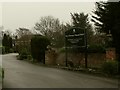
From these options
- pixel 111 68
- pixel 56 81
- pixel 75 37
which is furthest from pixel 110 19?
pixel 56 81

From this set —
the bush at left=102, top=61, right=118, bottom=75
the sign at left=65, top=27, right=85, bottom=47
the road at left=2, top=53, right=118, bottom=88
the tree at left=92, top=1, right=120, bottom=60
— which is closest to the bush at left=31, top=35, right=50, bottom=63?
the sign at left=65, top=27, right=85, bottom=47

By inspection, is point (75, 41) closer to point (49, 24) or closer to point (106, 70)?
point (106, 70)

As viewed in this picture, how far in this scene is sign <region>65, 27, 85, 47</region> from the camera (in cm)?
2448

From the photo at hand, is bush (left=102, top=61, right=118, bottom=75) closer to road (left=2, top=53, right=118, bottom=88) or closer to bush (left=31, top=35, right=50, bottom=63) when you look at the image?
road (left=2, top=53, right=118, bottom=88)

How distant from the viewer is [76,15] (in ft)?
176

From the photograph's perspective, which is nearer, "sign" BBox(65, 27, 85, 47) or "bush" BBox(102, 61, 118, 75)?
"bush" BBox(102, 61, 118, 75)

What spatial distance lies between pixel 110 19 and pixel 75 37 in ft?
17.2

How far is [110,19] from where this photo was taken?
67.3 feet

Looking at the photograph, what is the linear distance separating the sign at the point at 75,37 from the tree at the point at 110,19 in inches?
89.9

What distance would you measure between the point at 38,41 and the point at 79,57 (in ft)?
24.9

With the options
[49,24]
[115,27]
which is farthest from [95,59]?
[49,24]

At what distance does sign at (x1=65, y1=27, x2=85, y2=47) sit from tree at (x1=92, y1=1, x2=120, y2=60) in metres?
2.28

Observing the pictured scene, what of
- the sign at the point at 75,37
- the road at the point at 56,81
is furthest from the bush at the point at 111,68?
the sign at the point at 75,37

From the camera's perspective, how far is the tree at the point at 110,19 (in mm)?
19875
